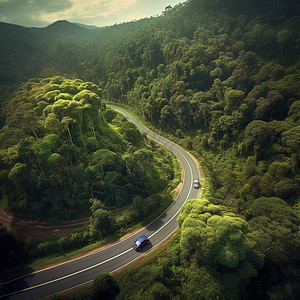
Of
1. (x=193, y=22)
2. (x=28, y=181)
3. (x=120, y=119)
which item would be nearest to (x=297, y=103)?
(x=120, y=119)

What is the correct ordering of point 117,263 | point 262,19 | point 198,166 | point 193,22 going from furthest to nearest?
point 193,22 < point 262,19 < point 198,166 < point 117,263

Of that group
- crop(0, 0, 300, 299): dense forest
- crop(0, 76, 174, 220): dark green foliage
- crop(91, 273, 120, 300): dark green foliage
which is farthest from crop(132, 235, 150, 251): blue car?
crop(91, 273, 120, 300): dark green foliage

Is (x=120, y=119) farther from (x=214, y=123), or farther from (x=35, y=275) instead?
(x=35, y=275)

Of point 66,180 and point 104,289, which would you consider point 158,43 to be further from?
point 104,289

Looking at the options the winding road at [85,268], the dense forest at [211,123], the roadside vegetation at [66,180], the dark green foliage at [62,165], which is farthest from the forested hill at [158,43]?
the winding road at [85,268]

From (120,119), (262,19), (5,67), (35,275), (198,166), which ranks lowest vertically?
(198,166)

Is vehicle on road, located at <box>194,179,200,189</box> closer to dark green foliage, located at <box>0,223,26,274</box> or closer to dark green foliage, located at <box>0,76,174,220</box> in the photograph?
dark green foliage, located at <box>0,76,174,220</box>

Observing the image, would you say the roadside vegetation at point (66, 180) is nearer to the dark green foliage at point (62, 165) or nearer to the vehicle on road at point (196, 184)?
the dark green foliage at point (62, 165)
